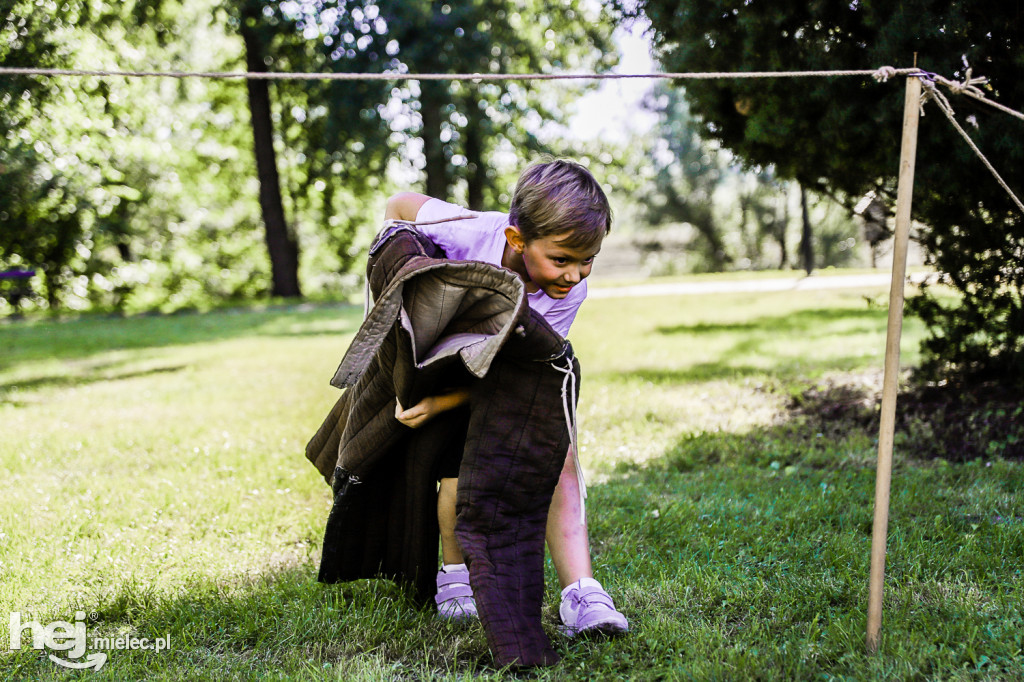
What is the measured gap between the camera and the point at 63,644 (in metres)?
2.53

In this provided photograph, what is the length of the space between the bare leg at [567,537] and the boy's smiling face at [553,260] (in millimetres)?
584

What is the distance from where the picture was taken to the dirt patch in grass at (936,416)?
4340 mm

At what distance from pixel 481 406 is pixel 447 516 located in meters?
0.54

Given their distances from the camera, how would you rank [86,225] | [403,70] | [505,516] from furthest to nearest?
→ [86,225]
[403,70]
[505,516]

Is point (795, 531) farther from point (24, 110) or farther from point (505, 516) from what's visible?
point (24, 110)

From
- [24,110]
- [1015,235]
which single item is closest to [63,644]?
[1015,235]

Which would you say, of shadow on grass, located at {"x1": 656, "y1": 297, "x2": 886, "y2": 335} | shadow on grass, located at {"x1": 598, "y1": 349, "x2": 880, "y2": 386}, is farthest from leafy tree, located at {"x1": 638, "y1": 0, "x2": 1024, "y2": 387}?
shadow on grass, located at {"x1": 656, "y1": 297, "x2": 886, "y2": 335}

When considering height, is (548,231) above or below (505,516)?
above

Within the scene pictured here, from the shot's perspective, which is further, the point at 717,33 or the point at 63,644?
the point at 717,33

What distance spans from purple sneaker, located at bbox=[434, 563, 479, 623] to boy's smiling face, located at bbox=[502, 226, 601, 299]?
3.28ft

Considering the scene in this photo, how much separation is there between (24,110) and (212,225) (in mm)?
19206

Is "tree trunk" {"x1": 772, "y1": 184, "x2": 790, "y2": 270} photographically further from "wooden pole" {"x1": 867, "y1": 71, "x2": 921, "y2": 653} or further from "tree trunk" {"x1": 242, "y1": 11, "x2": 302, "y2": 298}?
"wooden pole" {"x1": 867, "y1": 71, "x2": 921, "y2": 653}

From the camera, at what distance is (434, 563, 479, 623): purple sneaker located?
105 inches

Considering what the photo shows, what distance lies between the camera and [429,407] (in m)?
2.50
